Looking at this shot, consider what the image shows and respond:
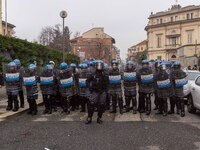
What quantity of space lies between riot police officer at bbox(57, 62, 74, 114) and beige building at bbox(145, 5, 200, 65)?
79.6 meters

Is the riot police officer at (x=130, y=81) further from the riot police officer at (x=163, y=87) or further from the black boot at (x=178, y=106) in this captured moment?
the black boot at (x=178, y=106)

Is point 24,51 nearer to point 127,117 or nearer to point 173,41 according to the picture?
point 127,117

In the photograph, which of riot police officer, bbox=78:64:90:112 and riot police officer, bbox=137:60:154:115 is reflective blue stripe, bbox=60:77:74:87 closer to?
riot police officer, bbox=78:64:90:112

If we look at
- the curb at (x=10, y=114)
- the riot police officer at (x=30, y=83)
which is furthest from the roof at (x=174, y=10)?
the riot police officer at (x=30, y=83)

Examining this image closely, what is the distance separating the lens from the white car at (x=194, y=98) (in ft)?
39.2

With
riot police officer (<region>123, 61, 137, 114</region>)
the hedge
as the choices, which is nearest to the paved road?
riot police officer (<region>123, 61, 137, 114</region>)

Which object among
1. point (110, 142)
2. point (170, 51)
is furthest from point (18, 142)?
point (170, 51)

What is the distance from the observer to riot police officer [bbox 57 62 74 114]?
40.0ft

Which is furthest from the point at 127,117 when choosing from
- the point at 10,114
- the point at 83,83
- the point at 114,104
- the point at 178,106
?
the point at 10,114

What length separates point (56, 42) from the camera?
69875mm

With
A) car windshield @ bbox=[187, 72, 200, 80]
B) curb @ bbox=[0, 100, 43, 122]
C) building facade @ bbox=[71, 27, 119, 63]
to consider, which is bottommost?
curb @ bbox=[0, 100, 43, 122]

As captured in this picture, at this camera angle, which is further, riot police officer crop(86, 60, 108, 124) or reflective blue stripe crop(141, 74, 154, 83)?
reflective blue stripe crop(141, 74, 154, 83)

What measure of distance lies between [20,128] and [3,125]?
786mm

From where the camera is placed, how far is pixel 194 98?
12297 mm
